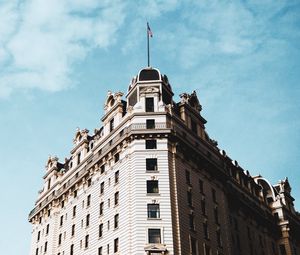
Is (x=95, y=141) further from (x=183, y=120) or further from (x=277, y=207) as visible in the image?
(x=277, y=207)

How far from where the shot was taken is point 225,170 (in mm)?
74562

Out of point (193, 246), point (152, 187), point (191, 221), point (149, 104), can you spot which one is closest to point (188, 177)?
point (191, 221)

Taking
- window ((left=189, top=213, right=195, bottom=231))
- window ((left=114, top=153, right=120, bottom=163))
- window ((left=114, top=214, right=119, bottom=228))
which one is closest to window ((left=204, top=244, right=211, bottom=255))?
window ((left=189, top=213, right=195, bottom=231))

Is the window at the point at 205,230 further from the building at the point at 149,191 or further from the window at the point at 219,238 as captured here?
the window at the point at 219,238

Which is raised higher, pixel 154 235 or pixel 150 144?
pixel 150 144

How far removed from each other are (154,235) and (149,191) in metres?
5.90

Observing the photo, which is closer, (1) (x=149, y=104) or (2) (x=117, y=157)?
(2) (x=117, y=157)

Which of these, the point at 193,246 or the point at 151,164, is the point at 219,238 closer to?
the point at 193,246

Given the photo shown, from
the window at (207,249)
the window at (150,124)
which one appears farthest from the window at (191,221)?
the window at (150,124)

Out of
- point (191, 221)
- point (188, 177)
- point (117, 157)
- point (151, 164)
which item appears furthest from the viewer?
point (117, 157)

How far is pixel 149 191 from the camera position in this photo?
196 ft

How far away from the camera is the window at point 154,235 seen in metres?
55.8

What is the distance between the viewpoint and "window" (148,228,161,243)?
5578 cm

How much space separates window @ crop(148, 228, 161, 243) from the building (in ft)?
0.38
